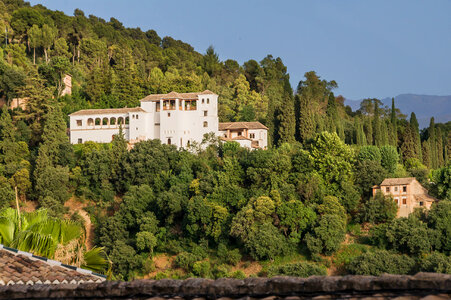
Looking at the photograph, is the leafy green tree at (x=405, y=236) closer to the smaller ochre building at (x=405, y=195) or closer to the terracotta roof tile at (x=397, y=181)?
the smaller ochre building at (x=405, y=195)

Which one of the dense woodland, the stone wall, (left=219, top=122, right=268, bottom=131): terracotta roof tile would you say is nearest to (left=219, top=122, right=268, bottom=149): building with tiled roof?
(left=219, top=122, right=268, bottom=131): terracotta roof tile

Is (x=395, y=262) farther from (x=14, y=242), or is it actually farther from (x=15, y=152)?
(x=15, y=152)

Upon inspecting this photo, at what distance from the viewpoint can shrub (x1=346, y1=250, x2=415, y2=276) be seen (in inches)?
1163

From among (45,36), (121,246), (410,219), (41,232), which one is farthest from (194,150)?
(41,232)

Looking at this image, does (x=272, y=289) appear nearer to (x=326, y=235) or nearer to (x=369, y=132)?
(x=326, y=235)

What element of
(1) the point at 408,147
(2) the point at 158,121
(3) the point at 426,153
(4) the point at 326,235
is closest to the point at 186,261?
(4) the point at 326,235

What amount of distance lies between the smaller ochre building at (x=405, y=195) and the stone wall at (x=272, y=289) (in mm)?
31964

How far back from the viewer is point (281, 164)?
121 feet

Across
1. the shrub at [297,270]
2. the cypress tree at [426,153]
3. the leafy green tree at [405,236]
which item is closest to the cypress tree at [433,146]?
the cypress tree at [426,153]

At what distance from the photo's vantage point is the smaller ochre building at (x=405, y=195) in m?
36.0

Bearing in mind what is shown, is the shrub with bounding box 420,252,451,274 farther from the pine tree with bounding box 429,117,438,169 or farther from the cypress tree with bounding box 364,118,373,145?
the pine tree with bounding box 429,117,438,169

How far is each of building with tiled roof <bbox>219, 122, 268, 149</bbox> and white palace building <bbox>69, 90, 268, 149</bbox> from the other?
78mm

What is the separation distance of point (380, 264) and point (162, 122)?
2098 cm

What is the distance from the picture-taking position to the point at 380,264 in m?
29.7
